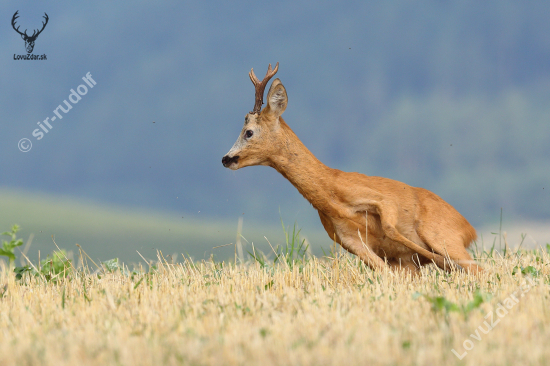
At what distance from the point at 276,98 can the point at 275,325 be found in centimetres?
370

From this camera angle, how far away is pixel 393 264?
7031 millimetres

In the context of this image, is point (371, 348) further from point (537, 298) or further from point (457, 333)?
point (537, 298)

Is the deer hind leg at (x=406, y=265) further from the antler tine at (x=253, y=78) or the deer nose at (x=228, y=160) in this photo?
the antler tine at (x=253, y=78)

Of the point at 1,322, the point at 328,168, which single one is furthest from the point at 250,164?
the point at 1,322

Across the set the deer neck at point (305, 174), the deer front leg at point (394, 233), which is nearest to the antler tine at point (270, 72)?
the deer neck at point (305, 174)

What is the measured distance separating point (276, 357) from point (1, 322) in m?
2.85

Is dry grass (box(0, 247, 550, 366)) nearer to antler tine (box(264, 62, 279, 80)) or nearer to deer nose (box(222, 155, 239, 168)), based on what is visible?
deer nose (box(222, 155, 239, 168))

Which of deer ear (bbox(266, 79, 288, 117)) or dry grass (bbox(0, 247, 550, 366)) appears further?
deer ear (bbox(266, 79, 288, 117))

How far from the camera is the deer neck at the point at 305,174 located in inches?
255

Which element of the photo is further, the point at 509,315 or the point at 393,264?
the point at 393,264

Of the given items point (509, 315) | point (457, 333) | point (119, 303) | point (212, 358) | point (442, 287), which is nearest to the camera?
point (212, 358)

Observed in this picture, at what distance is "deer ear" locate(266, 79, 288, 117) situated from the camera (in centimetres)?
652

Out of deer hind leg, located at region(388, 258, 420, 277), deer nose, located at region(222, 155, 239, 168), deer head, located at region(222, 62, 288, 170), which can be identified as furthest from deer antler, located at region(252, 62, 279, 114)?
deer hind leg, located at region(388, 258, 420, 277)

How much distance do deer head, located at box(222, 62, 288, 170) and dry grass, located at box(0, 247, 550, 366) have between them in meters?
1.61
